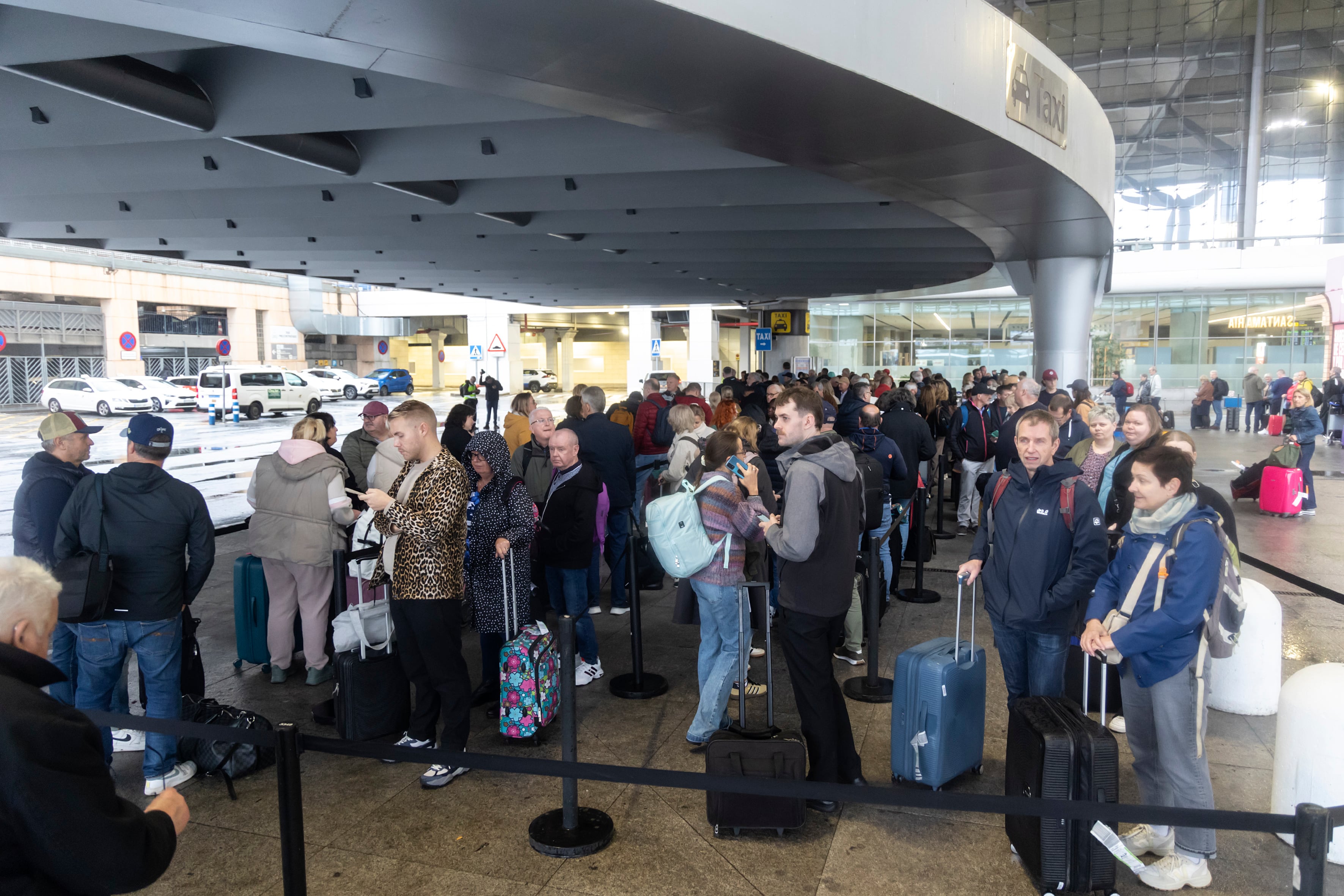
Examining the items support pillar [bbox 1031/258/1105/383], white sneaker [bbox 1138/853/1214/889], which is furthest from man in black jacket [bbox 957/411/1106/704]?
support pillar [bbox 1031/258/1105/383]

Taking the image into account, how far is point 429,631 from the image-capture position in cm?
452

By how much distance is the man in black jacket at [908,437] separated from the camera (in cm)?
859

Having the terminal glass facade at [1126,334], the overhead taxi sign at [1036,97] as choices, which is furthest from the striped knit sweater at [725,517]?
the terminal glass facade at [1126,334]

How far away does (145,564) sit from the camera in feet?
14.2

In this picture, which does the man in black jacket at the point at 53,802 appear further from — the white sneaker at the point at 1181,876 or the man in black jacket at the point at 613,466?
the man in black jacket at the point at 613,466

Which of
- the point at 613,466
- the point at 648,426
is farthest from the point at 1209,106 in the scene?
the point at 613,466

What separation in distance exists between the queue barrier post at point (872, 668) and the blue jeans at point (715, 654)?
3.07 ft

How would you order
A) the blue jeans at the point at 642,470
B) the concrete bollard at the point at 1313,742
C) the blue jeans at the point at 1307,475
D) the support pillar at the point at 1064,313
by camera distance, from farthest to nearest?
1. the support pillar at the point at 1064,313
2. the blue jeans at the point at 1307,475
3. the blue jeans at the point at 642,470
4. the concrete bollard at the point at 1313,742

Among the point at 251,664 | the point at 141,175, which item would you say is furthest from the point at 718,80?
the point at 141,175

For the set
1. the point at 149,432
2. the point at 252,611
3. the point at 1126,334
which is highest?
the point at 1126,334

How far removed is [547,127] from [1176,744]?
22.8ft

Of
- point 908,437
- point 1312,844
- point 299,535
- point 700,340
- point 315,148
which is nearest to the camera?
point 1312,844

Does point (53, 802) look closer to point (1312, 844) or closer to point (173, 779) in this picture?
point (1312, 844)

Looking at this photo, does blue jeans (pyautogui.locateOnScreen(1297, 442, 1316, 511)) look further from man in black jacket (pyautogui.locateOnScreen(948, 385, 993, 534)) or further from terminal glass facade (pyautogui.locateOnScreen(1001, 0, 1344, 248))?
terminal glass facade (pyautogui.locateOnScreen(1001, 0, 1344, 248))
